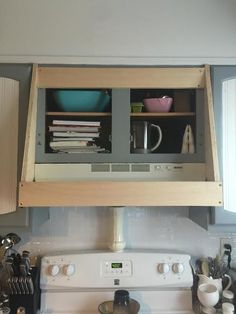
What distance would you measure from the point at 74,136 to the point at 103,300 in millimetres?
757

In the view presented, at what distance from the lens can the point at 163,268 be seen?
1387mm

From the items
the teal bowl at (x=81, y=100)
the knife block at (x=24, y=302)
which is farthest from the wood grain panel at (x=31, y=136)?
the knife block at (x=24, y=302)

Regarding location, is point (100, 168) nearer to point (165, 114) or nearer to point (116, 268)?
point (165, 114)

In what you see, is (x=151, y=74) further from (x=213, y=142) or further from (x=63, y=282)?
(x=63, y=282)

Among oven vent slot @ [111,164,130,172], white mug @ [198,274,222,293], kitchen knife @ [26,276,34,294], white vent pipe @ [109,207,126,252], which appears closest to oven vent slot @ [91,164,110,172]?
oven vent slot @ [111,164,130,172]

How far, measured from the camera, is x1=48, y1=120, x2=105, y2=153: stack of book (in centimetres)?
129

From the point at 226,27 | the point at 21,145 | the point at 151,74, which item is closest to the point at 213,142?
the point at 151,74

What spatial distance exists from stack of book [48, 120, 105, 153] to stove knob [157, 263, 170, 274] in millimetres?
602

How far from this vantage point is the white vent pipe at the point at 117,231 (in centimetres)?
144

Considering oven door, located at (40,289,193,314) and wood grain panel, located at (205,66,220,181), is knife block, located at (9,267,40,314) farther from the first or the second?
wood grain panel, located at (205,66,220,181)

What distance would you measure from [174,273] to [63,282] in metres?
0.50

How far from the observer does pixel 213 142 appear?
1196mm

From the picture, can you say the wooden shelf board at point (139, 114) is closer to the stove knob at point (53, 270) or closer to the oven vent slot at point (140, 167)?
the oven vent slot at point (140, 167)

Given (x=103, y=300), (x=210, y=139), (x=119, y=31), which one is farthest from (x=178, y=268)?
(x=119, y=31)
